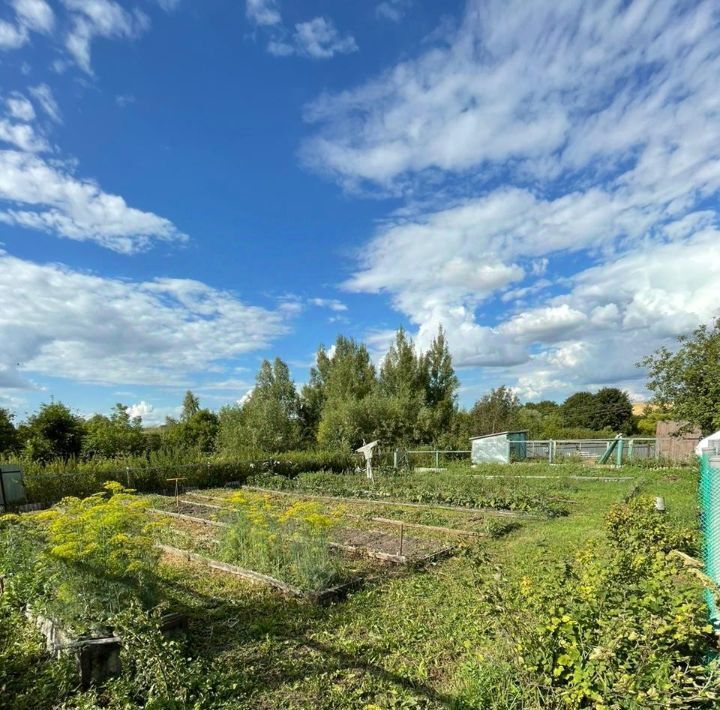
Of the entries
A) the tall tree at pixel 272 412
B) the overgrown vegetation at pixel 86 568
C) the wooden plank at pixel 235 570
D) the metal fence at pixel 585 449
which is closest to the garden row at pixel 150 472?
the tall tree at pixel 272 412

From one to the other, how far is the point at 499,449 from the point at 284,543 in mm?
17766

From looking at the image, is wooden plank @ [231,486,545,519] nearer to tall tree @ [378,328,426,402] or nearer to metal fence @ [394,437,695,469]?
metal fence @ [394,437,695,469]

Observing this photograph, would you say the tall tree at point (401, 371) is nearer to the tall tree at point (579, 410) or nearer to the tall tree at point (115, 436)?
the tall tree at point (115, 436)

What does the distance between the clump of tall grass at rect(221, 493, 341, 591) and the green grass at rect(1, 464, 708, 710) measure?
1.20ft

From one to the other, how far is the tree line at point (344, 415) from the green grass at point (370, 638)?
10.8m

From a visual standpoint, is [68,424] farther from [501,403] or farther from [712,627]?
[501,403]

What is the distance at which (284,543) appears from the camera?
20.4 ft

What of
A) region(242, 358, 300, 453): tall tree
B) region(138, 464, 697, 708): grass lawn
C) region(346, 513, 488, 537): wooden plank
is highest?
region(242, 358, 300, 453): tall tree

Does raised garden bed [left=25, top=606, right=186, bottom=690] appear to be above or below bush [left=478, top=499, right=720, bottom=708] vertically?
below

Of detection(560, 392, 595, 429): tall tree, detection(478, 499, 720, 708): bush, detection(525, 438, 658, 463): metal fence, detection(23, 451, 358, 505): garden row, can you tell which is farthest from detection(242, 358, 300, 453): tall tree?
detection(560, 392, 595, 429): tall tree

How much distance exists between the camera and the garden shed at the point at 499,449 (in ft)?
71.7

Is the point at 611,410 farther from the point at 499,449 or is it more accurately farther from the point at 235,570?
the point at 235,570

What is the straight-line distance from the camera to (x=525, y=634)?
285cm

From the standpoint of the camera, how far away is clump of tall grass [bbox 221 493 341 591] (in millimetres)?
5418
